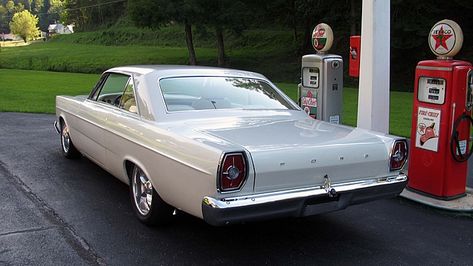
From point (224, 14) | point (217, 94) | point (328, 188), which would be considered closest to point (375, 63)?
point (217, 94)

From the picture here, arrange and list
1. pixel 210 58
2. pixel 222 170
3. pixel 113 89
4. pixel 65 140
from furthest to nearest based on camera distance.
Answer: pixel 210 58 → pixel 65 140 → pixel 113 89 → pixel 222 170

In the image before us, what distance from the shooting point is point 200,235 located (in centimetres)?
431

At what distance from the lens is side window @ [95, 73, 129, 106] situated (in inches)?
211

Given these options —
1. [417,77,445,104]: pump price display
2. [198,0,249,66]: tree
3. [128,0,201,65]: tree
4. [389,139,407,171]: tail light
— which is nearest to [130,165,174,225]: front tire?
[389,139,407,171]: tail light

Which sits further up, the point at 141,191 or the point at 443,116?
the point at 443,116

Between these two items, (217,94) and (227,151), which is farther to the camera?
(217,94)

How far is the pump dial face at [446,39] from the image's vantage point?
502cm

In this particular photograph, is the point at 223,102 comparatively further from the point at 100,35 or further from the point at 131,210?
the point at 100,35

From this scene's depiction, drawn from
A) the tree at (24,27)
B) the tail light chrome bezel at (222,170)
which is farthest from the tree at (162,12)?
the tree at (24,27)

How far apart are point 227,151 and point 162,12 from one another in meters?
29.2

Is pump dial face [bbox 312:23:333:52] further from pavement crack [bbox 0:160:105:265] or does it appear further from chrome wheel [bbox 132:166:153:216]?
pavement crack [bbox 0:160:105:265]

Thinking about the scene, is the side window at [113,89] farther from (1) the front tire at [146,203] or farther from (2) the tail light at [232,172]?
(2) the tail light at [232,172]

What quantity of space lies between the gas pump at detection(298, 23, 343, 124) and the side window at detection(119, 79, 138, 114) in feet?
8.91

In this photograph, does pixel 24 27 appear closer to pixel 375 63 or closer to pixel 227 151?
pixel 375 63
